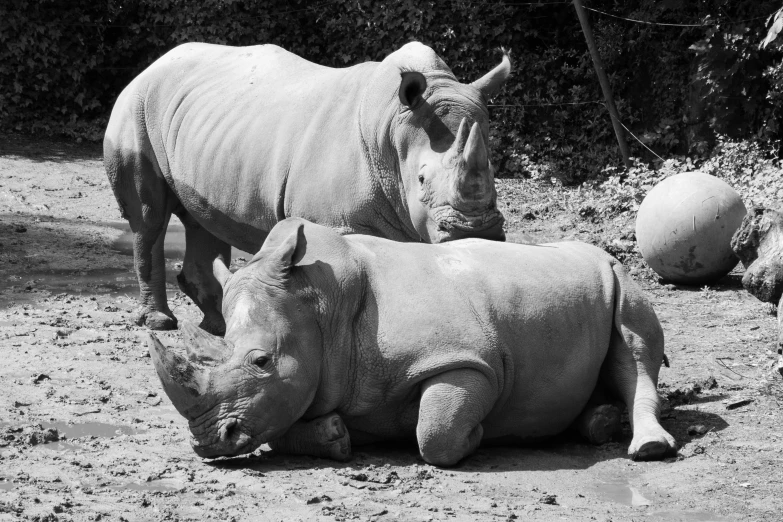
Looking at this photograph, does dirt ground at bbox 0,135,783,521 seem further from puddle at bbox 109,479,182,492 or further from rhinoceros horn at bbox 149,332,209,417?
rhinoceros horn at bbox 149,332,209,417

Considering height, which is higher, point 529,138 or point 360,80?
point 360,80

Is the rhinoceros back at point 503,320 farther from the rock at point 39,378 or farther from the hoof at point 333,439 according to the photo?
the rock at point 39,378

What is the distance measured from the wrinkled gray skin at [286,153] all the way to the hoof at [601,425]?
109 centimetres

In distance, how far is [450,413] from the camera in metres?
5.14

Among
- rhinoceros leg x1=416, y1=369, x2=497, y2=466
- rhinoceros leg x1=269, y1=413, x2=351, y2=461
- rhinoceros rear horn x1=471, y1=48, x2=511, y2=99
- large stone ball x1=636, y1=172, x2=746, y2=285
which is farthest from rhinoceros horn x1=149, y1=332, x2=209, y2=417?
large stone ball x1=636, y1=172, x2=746, y2=285

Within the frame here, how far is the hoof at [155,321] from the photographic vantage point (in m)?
8.20

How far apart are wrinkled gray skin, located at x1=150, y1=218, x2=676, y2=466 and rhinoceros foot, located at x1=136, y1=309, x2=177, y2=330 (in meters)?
2.59

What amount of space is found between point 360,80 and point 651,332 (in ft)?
7.78

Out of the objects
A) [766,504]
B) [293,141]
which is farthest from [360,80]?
[766,504]

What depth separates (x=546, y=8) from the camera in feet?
50.1

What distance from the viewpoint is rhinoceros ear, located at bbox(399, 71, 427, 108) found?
20.6ft

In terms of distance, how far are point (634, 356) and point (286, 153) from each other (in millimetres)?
2443

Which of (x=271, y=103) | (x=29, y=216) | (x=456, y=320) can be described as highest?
(x=271, y=103)

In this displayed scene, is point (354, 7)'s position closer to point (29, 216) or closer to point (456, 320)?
point (29, 216)
